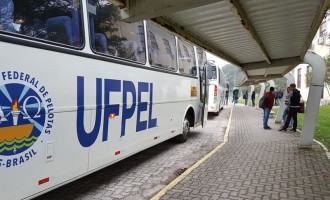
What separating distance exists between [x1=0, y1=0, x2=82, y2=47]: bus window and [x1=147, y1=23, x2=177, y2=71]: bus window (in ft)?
8.47

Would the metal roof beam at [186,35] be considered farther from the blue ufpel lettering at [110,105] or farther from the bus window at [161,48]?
the blue ufpel lettering at [110,105]

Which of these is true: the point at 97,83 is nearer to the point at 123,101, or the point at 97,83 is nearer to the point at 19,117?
the point at 123,101

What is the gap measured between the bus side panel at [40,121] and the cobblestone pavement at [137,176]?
2.94 feet

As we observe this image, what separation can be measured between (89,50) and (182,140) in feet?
18.5

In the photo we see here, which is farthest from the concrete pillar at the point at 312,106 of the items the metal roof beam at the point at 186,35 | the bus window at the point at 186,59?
the bus window at the point at 186,59

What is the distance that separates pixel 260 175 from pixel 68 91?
3886mm

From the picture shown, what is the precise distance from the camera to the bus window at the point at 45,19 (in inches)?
141

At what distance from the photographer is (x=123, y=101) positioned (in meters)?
5.68

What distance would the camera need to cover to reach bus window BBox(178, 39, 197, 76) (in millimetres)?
9152

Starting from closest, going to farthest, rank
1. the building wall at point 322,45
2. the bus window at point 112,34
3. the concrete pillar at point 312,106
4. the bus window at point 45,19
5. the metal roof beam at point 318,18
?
the bus window at point 45,19
the metal roof beam at point 318,18
the bus window at point 112,34
the concrete pillar at point 312,106
the building wall at point 322,45

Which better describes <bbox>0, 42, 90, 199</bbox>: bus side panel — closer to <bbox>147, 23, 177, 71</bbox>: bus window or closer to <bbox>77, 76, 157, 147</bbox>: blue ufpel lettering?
<bbox>77, 76, 157, 147</bbox>: blue ufpel lettering

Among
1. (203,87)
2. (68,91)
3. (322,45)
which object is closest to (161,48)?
(203,87)

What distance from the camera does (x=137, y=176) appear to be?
6320 millimetres

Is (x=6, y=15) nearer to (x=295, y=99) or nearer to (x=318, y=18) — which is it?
(x=318, y=18)
